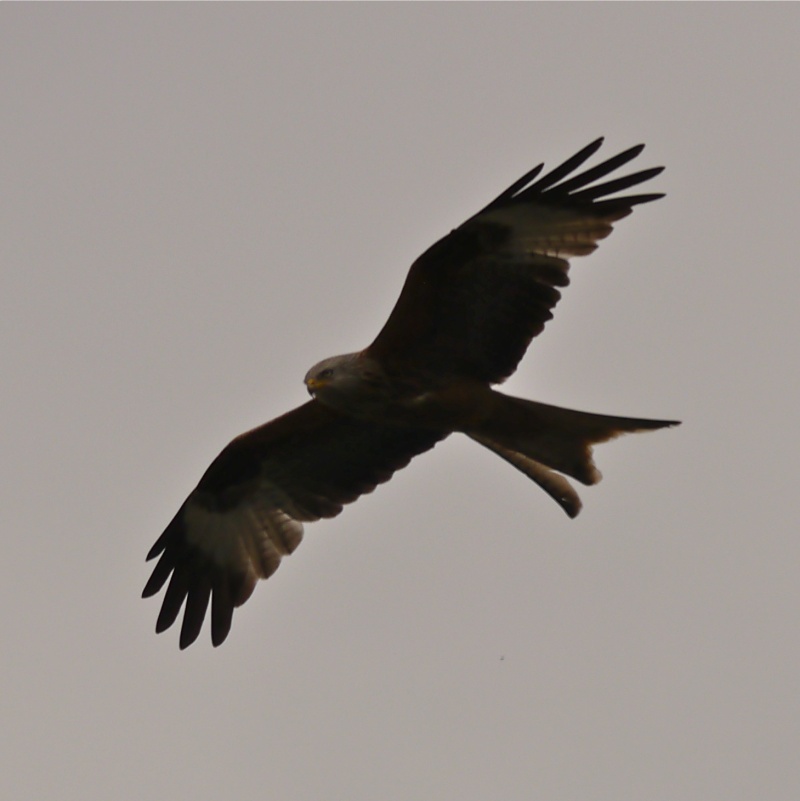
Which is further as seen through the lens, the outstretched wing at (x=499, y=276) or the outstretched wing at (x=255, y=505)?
the outstretched wing at (x=255, y=505)

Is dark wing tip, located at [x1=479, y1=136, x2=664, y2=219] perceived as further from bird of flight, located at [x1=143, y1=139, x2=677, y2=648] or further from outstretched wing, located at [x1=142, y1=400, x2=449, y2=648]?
outstretched wing, located at [x1=142, y1=400, x2=449, y2=648]

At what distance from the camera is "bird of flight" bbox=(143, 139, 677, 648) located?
27.7 feet

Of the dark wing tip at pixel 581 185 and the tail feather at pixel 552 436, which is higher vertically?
the dark wing tip at pixel 581 185

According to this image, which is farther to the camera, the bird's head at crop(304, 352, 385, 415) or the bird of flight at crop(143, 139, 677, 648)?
the bird's head at crop(304, 352, 385, 415)

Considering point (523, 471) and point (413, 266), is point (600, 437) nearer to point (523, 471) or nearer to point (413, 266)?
point (523, 471)

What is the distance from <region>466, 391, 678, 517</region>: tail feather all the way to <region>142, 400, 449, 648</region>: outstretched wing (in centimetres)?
78

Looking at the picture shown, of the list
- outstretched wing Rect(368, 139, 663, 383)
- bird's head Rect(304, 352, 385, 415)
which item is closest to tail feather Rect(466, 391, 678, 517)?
outstretched wing Rect(368, 139, 663, 383)

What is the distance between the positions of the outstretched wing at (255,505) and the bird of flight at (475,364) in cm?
2

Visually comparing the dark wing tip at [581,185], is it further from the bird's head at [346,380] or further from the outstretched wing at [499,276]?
the bird's head at [346,380]

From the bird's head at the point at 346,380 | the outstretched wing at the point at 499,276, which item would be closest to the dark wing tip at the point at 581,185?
the outstretched wing at the point at 499,276

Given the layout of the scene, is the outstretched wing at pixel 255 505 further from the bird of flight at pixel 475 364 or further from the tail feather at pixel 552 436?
the tail feather at pixel 552 436

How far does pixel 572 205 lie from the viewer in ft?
27.7

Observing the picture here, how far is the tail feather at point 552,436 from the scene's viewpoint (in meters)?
8.66

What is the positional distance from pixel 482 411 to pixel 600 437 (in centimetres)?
72
